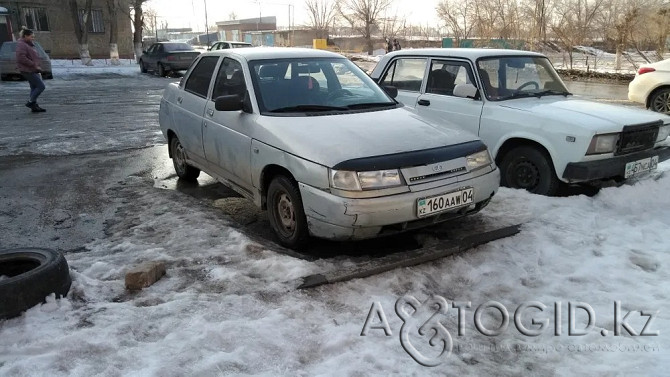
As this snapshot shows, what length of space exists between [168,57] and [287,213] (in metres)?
20.3

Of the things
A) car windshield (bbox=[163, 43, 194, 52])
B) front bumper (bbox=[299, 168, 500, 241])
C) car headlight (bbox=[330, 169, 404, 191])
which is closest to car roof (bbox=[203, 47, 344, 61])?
front bumper (bbox=[299, 168, 500, 241])

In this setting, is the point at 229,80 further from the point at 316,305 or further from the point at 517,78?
the point at 517,78

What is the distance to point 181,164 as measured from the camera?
613 centimetres

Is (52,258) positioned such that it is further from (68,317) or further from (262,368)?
(262,368)

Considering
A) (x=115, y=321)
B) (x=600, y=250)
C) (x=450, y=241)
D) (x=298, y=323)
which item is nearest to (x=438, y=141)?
(x=450, y=241)

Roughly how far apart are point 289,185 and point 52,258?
1675 millimetres

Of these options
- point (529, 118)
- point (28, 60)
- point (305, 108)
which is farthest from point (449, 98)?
point (28, 60)

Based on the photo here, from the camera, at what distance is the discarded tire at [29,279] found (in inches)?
107

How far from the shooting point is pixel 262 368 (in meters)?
2.40

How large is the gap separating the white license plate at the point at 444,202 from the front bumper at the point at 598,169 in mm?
1508

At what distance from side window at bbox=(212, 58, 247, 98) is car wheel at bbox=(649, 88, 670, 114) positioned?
887cm

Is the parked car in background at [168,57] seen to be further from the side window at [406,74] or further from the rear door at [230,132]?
the rear door at [230,132]

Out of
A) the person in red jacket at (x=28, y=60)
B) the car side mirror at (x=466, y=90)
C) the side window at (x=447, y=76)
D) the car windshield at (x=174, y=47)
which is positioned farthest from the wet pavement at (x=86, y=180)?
the car windshield at (x=174, y=47)

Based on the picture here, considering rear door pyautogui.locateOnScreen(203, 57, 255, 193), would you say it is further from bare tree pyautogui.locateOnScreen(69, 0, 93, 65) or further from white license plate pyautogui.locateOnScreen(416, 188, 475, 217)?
bare tree pyautogui.locateOnScreen(69, 0, 93, 65)
